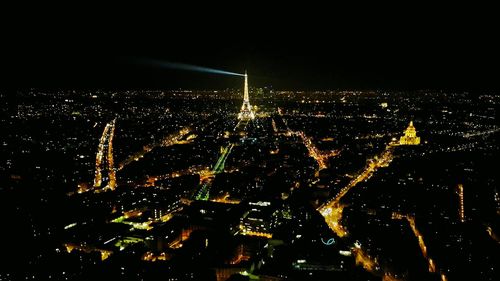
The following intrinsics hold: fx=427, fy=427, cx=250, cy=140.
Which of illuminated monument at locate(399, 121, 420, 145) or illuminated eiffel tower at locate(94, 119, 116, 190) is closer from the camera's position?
illuminated eiffel tower at locate(94, 119, 116, 190)

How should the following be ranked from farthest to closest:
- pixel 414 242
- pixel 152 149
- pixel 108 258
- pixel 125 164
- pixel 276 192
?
pixel 152 149, pixel 125 164, pixel 276 192, pixel 414 242, pixel 108 258

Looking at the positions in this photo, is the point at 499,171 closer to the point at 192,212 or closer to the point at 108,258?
the point at 192,212

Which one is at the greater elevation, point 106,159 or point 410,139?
point 410,139

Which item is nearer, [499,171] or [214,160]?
[499,171]

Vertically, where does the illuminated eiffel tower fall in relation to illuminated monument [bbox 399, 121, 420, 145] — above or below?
below

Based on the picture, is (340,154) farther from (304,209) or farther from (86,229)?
(86,229)

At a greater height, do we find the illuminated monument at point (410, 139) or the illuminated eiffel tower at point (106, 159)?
the illuminated monument at point (410, 139)

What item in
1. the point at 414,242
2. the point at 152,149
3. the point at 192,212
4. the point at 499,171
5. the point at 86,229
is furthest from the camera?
the point at 152,149

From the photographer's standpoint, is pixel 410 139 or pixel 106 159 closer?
pixel 106 159

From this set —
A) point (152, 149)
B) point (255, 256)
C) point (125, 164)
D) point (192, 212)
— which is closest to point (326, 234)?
point (255, 256)

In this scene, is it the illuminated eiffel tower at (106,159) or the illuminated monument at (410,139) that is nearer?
the illuminated eiffel tower at (106,159)
